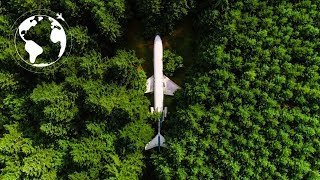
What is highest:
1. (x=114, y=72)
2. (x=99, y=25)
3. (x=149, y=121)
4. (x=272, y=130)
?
(x=99, y=25)

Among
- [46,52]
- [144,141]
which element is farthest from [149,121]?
[46,52]

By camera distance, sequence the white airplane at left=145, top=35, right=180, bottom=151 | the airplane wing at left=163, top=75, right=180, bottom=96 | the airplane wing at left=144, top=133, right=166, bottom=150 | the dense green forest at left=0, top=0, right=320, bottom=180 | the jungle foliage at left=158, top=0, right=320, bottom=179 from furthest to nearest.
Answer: the airplane wing at left=163, top=75, right=180, bottom=96 → the white airplane at left=145, top=35, right=180, bottom=151 → the airplane wing at left=144, top=133, right=166, bottom=150 → the dense green forest at left=0, top=0, right=320, bottom=180 → the jungle foliage at left=158, top=0, right=320, bottom=179

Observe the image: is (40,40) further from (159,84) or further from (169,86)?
(169,86)

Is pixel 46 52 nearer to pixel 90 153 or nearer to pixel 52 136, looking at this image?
pixel 52 136

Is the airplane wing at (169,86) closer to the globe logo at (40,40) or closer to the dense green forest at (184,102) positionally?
the dense green forest at (184,102)

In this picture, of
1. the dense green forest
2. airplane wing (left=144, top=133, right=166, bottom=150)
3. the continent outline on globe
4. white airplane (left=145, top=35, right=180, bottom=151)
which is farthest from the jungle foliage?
the continent outline on globe

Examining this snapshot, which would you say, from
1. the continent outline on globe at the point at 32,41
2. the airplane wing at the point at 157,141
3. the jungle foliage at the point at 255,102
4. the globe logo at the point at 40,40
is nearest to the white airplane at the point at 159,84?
the airplane wing at the point at 157,141

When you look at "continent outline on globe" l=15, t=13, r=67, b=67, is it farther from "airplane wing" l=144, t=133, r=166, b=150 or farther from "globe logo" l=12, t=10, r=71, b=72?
"airplane wing" l=144, t=133, r=166, b=150
